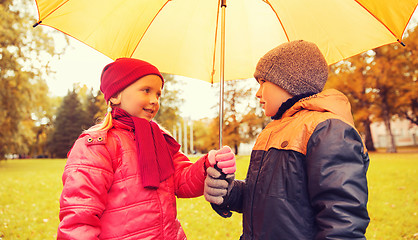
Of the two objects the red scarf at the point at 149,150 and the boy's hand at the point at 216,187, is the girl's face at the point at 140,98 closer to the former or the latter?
the red scarf at the point at 149,150

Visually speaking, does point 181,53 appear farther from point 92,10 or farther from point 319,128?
point 319,128

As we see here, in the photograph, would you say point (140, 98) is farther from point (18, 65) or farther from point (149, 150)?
point (18, 65)

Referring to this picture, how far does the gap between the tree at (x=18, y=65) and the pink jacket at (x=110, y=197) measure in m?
12.4

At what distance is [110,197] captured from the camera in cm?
191

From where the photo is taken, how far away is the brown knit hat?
1919 millimetres

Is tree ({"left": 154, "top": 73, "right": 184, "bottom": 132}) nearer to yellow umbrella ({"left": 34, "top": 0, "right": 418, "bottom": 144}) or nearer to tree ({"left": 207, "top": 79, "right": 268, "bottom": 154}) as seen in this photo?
tree ({"left": 207, "top": 79, "right": 268, "bottom": 154})

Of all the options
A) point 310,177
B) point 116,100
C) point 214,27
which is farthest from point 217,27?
point 310,177

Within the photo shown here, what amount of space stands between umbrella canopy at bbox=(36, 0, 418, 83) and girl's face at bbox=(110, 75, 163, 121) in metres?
0.47

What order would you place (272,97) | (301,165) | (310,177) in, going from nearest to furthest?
(310,177)
(301,165)
(272,97)

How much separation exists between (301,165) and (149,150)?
0.98m

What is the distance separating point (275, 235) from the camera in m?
1.70

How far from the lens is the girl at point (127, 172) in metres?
1.75

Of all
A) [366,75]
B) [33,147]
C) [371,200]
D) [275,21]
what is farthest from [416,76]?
[33,147]

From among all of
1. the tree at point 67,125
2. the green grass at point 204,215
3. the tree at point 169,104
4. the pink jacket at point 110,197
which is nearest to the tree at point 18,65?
the green grass at point 204,215
